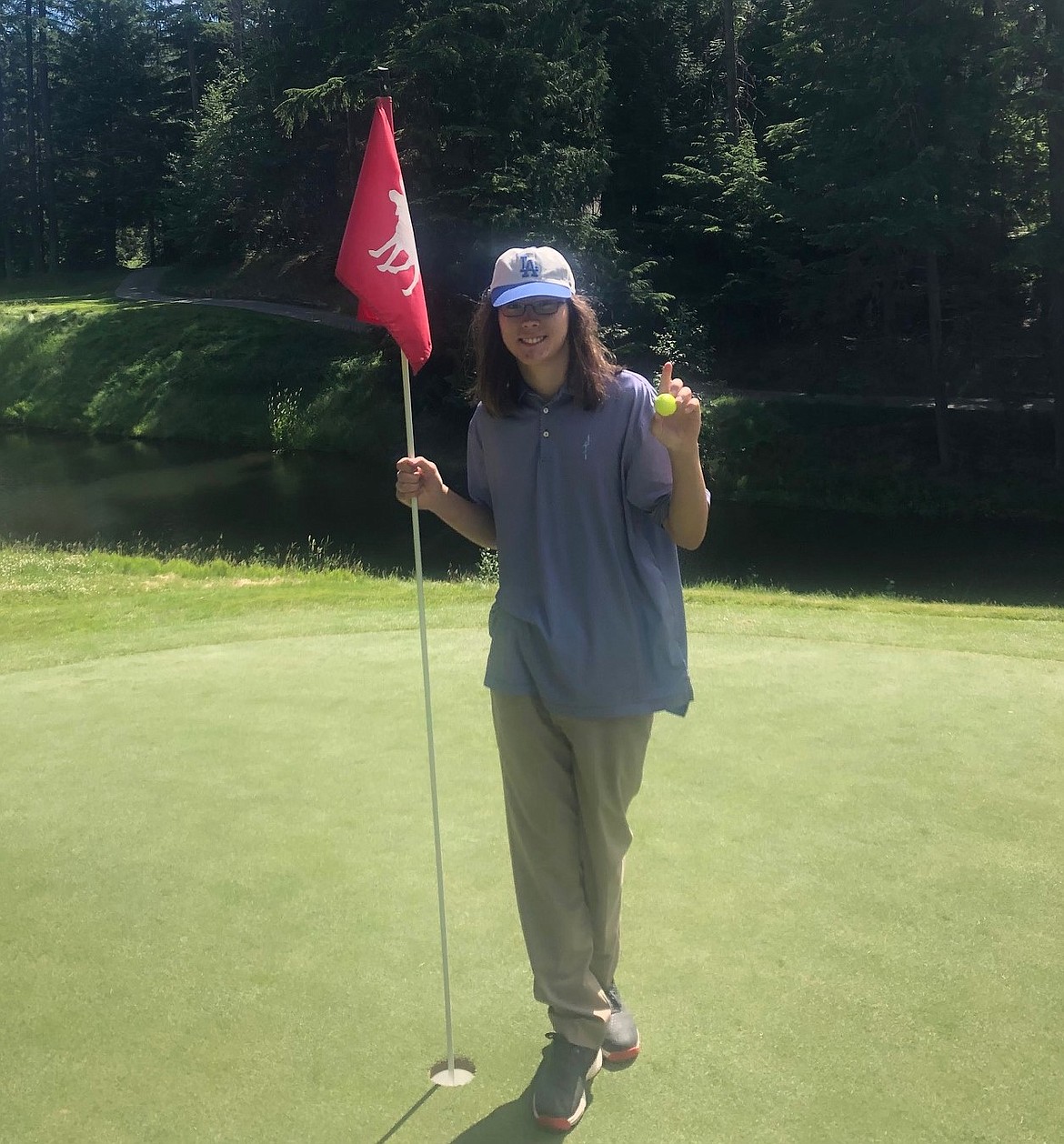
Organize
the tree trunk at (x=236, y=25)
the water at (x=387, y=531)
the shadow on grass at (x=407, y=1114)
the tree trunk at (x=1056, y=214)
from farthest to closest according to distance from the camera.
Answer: the tree trunk at (x=236, y=25) → the tree trunk at (x=1056, y=214) → the water at (x=387, y=531) → the shadow on grass at (x=407, y=1114)

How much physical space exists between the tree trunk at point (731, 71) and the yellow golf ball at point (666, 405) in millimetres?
30314

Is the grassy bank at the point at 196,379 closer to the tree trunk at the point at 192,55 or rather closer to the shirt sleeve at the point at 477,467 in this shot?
the tree trunk at the point at 192,55

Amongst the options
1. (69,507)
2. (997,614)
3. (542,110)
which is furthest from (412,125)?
(997,614)

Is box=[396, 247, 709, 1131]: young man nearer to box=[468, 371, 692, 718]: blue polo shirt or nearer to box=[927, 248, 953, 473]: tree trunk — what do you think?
box=[468, 371, 692, 718]: blue polo shirt

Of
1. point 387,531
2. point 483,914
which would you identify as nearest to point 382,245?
point 483,914

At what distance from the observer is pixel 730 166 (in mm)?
26312

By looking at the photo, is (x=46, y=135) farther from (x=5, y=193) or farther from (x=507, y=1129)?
(x=507, y=1129)

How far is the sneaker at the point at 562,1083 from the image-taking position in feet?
7.34

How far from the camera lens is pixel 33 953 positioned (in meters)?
2.88

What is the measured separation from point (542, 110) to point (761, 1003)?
82.1 feet

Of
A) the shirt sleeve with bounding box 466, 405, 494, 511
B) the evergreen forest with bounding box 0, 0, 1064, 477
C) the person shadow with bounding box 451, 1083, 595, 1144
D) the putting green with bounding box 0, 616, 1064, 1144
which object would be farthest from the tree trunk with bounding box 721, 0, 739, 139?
the person shadow with bounding box 451, 1083, 595, 1144

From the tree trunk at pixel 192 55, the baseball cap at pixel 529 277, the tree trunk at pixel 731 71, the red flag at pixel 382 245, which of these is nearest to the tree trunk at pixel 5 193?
the tree trunk at pixel 192 55

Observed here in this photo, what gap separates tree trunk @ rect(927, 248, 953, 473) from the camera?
21797mm

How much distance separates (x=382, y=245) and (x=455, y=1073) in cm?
173
